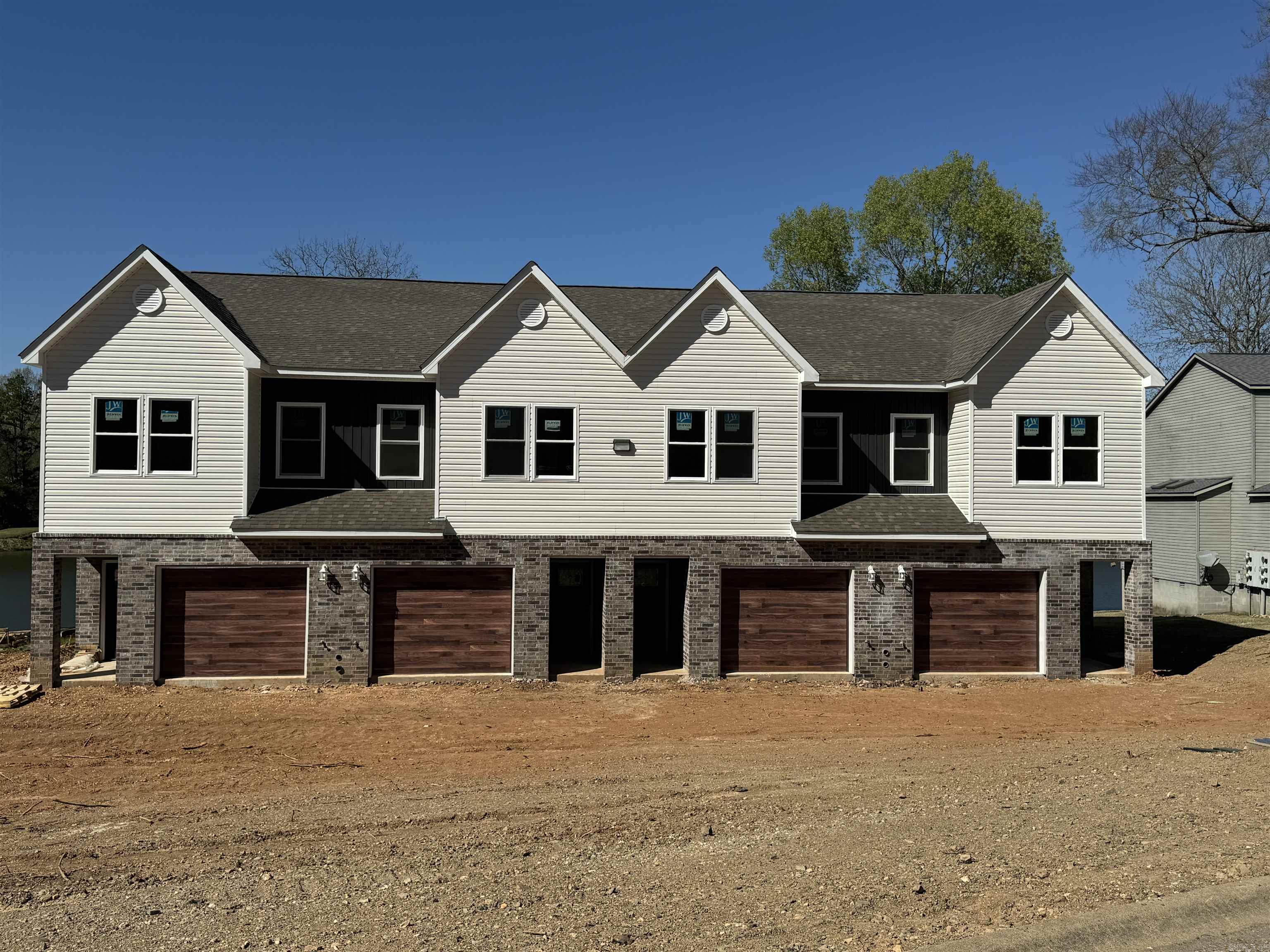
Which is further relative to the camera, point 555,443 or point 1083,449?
point 1083,449

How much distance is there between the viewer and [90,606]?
2062cm

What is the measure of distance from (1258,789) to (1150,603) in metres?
8.63

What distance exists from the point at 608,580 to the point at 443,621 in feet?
10.9

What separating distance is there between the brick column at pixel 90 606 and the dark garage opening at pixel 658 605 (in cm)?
1209

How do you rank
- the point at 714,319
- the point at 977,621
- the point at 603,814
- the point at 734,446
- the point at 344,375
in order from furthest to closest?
the point at 977,621
the point at 734,446
the point at 714,319
the point at 344,375
the point at 603,814

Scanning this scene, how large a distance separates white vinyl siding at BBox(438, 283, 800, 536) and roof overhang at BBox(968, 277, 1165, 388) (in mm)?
4173

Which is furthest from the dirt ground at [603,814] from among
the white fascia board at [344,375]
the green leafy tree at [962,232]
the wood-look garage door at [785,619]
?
the green leafy tree at [962,232]

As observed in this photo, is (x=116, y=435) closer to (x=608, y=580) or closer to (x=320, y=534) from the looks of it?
(x=320, y=534)

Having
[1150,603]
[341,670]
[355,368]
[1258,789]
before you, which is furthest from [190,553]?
[1150,603]

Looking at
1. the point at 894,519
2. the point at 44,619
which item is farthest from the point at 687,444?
the point at 44,619

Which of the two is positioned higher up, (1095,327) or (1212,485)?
(1095,327)

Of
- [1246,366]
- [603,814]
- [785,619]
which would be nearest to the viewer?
[603,814]

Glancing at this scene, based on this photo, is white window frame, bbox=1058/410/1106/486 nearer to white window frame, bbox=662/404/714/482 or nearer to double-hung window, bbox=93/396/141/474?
white window frame, bbox=662/404/714/482

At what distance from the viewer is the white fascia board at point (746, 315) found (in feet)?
57.7
